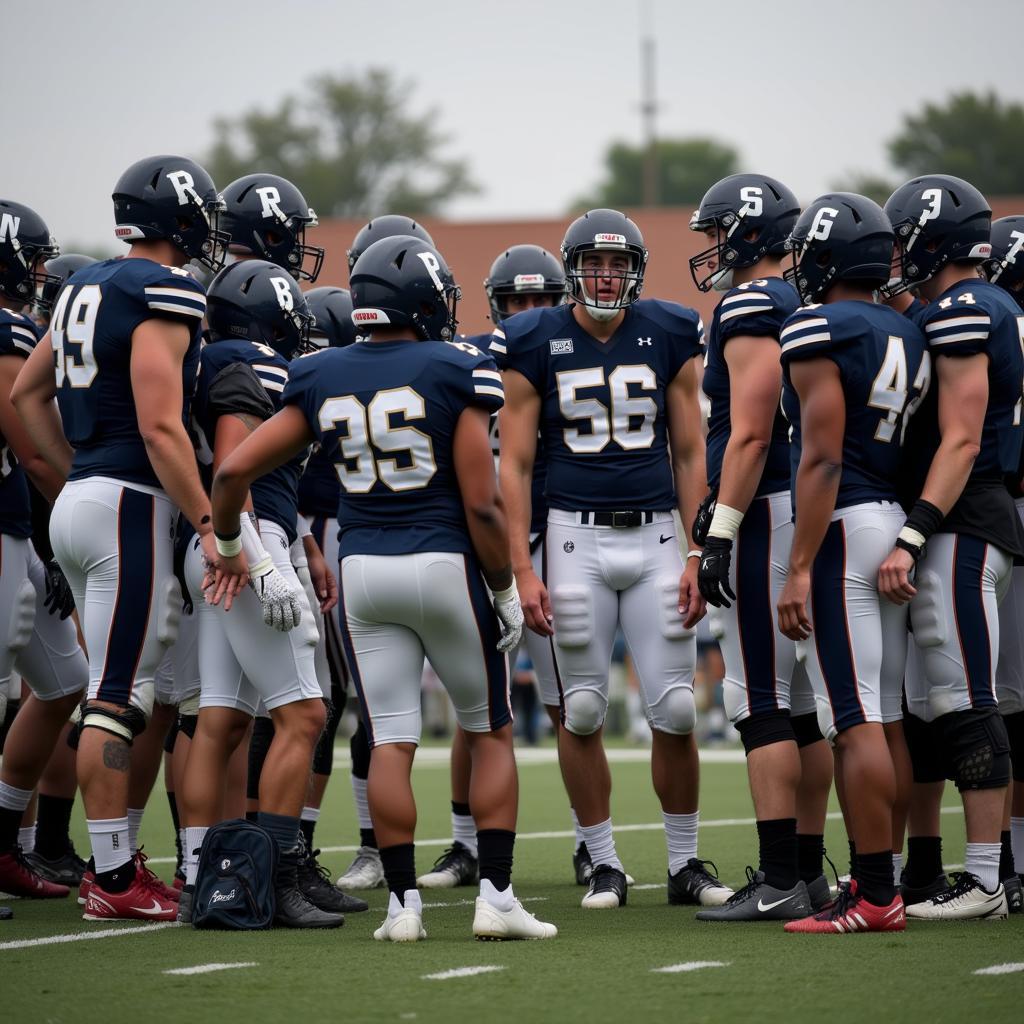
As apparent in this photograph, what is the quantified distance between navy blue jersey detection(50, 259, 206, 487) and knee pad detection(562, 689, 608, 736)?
173 centimetres

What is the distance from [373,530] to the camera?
5020 millimetres

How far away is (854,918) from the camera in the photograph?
491 cm

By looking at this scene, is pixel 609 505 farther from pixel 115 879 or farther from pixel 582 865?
pixel 115 879

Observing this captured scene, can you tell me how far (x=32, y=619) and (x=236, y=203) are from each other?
6.67 ft

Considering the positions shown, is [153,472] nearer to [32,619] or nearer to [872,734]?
[32,619]

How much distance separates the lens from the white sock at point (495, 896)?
4.93 m

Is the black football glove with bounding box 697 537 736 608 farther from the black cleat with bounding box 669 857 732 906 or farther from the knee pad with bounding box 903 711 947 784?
the black cleat with bounding box 669 857 732 906


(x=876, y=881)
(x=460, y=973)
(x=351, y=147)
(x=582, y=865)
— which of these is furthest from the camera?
(x=351, y=147)

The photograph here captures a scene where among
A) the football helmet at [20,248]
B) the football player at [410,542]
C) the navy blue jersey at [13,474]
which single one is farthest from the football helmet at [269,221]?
the football player at [410,542]

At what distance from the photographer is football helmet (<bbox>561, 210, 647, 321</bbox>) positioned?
6066 millimetres

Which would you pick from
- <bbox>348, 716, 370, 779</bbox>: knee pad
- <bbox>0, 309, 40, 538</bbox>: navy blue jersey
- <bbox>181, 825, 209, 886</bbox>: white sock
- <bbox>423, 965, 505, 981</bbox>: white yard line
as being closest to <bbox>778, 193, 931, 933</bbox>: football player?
<bbox>423, 965, 505, 981</bbox>: white yard line

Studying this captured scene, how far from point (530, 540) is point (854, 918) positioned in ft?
7.50

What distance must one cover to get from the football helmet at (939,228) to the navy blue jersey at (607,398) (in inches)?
36.7

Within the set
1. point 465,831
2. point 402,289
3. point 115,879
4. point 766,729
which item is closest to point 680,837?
point 766,729
